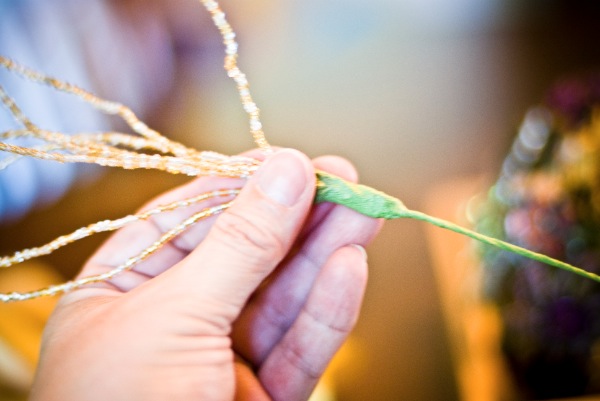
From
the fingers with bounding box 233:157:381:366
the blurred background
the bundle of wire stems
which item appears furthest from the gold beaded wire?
the blurred background

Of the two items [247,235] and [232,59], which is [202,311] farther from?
[232,59]

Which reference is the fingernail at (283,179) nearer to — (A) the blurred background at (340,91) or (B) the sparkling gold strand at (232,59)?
(B) the sparkling gold strand at (232,59)

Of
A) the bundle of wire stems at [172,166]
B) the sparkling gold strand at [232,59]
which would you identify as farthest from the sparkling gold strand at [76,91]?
the sparkling gold strand at [232,59]

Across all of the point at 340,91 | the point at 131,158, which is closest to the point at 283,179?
the point at 131,158

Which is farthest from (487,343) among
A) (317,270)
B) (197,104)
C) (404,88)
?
(197,104)

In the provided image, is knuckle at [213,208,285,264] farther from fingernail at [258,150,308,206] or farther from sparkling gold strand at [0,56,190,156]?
sparkling gold strand at [0,56,190,156]
